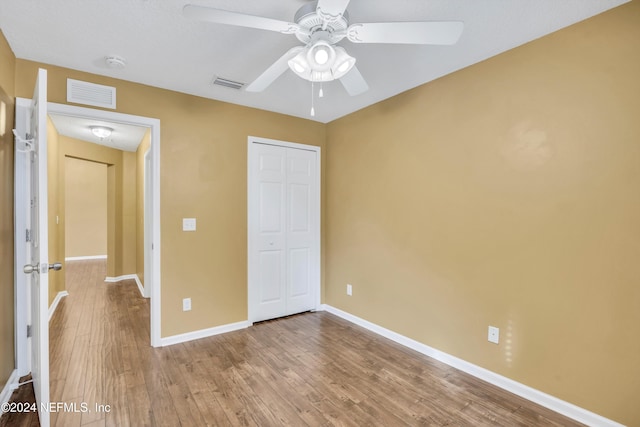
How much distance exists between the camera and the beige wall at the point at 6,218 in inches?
79.5

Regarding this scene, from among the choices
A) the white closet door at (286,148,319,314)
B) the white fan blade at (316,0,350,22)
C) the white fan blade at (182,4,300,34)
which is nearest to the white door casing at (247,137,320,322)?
the white closet door at (286,148,319,314)

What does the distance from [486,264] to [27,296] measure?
356cm

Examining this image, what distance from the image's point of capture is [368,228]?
3.37m

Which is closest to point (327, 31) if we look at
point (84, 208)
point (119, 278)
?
point (119, 278)

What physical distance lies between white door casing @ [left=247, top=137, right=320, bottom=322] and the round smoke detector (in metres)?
1.34

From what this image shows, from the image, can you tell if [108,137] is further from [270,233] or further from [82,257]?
[82,257]

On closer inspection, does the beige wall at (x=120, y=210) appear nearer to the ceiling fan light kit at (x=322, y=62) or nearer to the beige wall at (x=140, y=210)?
the beige wall at (x=140, y=210)

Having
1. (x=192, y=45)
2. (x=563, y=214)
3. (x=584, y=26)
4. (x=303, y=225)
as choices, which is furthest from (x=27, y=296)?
(x=584, y=26)

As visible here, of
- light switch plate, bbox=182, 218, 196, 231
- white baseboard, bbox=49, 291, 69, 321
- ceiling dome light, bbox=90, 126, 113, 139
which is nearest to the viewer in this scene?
light switch plate, bbox=182, 218, 196, 231

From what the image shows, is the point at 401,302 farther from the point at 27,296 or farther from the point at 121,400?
the point at 27,296

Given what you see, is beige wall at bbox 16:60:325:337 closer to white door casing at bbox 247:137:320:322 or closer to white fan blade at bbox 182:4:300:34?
white door casing at bbox 247:137:320:322

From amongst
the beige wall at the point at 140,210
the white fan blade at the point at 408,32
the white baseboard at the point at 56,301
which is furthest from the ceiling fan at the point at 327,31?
the white baseboard at the point at 56,301

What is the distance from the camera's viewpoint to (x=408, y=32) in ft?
4.82

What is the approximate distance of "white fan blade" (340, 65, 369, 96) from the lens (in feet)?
6.07
